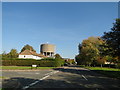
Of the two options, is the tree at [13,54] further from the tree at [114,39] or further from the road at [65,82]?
the road at [65,82]

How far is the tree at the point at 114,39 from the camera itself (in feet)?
81.0

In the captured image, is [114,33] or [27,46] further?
[27,46]

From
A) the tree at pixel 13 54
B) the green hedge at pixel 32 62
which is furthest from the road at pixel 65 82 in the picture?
the tree at pixel 13 54

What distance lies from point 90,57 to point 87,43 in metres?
7.42

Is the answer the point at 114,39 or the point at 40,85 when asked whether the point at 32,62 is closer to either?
the point at 114,39

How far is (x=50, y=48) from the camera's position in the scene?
90.0 metres

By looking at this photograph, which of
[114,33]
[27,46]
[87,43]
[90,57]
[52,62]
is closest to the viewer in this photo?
[114,33]

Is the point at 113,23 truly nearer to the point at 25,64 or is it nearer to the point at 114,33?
the point at 114,33

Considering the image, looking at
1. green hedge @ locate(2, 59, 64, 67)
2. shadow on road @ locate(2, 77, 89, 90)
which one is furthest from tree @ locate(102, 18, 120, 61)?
green hedge @ locate(2, 59, 64, 67)

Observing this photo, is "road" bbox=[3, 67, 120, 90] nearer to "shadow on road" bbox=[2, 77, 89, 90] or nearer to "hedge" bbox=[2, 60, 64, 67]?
"shadow on road" bbox=[2, 77, 89, 90]

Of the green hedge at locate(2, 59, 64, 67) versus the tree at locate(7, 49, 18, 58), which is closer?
the green hedge at locate(2, 59, 64, 67)

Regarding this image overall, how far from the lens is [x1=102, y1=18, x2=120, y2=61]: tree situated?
81.0 feet

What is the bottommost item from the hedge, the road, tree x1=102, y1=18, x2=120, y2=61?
the road

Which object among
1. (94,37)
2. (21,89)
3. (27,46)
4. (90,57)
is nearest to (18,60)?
(90,57)
